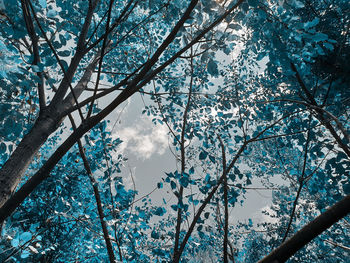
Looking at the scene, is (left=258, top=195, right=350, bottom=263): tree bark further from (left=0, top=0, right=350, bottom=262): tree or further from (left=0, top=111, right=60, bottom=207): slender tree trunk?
(left=0, top=111, right=60, bottom=207): slender tree trunk

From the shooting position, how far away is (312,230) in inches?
25.1

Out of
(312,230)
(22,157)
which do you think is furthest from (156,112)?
(312,230)

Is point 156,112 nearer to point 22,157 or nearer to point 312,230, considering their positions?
point 22,157

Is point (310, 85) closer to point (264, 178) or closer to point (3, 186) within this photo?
point (3, 186)

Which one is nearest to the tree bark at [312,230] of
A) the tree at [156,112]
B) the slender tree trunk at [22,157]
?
the tree at [156,112]

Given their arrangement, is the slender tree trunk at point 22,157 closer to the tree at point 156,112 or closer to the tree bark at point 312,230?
the tree at point 156,112

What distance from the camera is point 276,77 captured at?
473 cm

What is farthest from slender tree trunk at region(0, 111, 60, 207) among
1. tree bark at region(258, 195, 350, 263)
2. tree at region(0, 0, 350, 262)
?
Result: tree bark at region(258, 195, 350, 263)

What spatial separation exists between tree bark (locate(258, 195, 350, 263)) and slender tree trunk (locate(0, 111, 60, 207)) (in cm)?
161

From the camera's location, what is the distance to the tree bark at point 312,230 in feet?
2.02

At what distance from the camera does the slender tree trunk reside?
1367 mm

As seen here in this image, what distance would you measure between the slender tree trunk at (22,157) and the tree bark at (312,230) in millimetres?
1610

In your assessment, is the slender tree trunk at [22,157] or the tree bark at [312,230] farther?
the slender tree trunk at [22,157]

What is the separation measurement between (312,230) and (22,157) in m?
1.85
